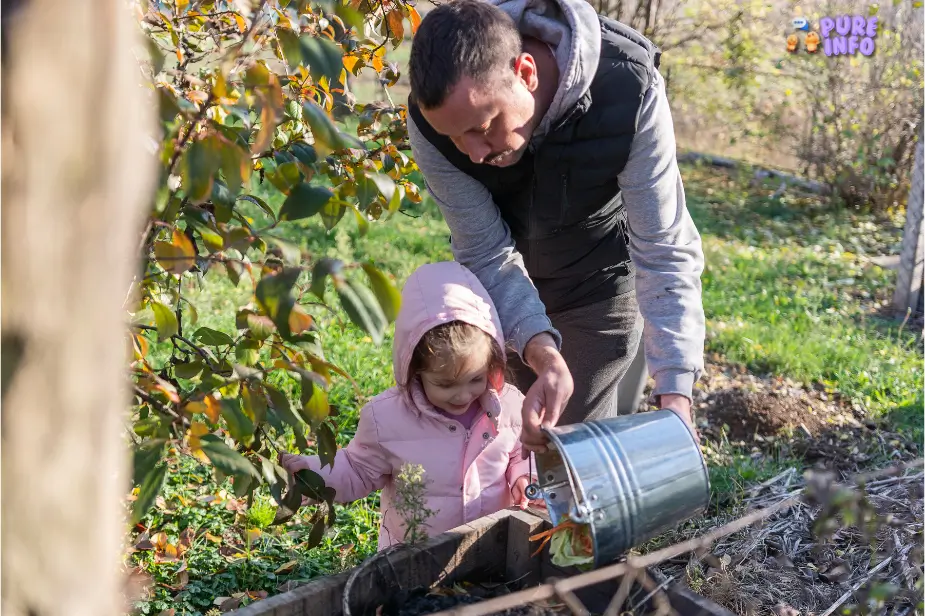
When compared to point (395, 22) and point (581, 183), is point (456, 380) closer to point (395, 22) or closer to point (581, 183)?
point (581, 183)

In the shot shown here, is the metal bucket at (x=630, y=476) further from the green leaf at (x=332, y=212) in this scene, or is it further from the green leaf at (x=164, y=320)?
the green leaf at (x=164, y=320)

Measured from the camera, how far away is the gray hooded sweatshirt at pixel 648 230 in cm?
217

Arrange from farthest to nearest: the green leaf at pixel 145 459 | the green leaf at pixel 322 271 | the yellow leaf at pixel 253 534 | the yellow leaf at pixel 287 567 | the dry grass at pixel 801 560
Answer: the yellow leaf at pixel 253 534 < the yellow leaf at pixel 287 567 < the dry grass at pixel 801 560 < the green leaf at pixel 145 459 < the green leaf at pixel 322 271

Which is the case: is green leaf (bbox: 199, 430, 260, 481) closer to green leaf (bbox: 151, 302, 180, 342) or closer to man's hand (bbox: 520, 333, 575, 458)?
green leaf (bbox: 151, 302, 180, 342)

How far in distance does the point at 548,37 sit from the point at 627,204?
470 mm

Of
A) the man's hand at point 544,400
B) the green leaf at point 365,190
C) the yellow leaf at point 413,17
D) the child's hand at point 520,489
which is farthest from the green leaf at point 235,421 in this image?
the yellow leaf at point 413,17

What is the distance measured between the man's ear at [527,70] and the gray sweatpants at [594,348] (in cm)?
85

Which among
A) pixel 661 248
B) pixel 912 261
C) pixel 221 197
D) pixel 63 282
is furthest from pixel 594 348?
pixel 912 261

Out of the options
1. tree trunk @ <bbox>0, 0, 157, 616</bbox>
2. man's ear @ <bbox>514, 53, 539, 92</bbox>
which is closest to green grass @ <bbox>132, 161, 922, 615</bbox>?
man's ear @ <bbox>514, 53, 539, 92</bbox>

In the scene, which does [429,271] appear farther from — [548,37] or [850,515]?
[850,515]

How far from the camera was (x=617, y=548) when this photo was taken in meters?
1.70

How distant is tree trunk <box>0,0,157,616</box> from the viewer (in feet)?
2.31

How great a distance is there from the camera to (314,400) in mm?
1556

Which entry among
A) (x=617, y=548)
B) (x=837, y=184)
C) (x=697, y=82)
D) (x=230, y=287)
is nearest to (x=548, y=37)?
(x=617, y=548)
